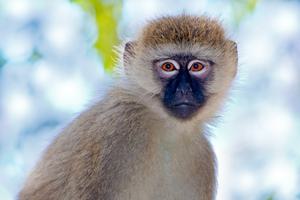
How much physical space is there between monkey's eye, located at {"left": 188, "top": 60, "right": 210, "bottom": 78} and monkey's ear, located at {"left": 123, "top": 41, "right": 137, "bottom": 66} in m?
0.62

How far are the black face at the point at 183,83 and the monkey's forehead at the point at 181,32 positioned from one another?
180 millimetres

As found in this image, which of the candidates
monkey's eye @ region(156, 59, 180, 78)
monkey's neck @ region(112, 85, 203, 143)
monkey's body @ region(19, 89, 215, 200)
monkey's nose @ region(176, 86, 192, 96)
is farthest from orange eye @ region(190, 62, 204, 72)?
monkey's body @ region(19, 89, 215, 200)

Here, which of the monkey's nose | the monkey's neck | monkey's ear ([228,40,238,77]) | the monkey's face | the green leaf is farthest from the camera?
the green leaf

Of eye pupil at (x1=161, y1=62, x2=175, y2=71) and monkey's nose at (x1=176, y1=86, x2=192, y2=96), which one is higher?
eye pupil at (x1=161, y1=62, x2=175, y2=71)

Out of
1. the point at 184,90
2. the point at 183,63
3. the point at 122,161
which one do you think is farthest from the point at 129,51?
the point at 122,161

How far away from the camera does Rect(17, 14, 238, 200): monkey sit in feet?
25.9

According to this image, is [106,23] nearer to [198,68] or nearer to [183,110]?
[198,68]

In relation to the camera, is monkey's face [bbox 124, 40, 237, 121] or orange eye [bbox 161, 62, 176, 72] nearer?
monkey's face [bbox 124, 40, 237, 121]

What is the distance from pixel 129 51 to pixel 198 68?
704 millimetres

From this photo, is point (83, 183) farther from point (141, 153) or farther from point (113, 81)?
point (113, 81)

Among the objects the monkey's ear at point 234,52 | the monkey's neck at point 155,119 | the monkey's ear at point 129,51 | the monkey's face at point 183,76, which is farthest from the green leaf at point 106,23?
the monkey's ear at point 234,52

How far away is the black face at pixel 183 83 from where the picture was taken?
7953 millimetres

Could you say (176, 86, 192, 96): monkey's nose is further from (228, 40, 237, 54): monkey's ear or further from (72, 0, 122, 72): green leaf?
(72, 0, 122, 72): green leaf

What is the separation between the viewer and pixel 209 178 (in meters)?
8.53
